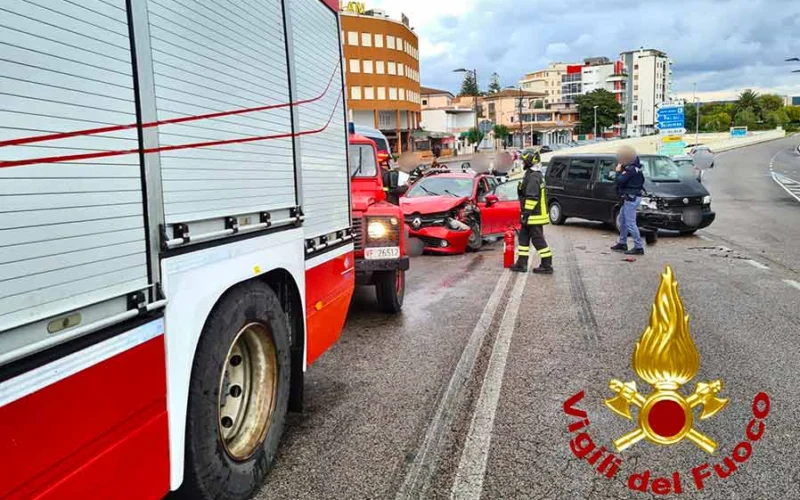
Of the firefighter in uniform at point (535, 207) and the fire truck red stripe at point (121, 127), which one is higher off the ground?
the fire truck red stripe at point (121, 127)

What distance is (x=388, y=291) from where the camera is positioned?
7.43 meters

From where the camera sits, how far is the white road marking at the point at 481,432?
332 centimetres

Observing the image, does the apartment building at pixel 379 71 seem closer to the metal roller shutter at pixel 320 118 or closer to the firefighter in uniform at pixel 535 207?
the firefighter in uniform at pixel 535 207

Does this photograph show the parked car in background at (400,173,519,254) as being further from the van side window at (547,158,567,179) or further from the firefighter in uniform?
the van side window at (547,158,567,179)

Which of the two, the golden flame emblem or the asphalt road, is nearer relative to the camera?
the golden flame emblem

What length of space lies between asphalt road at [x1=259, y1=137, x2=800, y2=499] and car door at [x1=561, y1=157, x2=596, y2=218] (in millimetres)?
6259

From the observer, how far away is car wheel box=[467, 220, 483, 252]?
13281 mm

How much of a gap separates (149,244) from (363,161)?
244 inches

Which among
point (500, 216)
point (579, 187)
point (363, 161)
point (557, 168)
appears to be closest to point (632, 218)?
point (500, 216)

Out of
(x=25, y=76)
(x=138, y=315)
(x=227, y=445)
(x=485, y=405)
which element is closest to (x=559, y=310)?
(x=485, y=405)

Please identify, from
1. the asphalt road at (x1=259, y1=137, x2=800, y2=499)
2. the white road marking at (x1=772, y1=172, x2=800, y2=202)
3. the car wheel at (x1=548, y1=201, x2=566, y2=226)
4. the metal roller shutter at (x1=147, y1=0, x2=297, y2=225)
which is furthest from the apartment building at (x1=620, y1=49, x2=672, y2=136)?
the metal roller shutter at (x1=147, y1=0, x2=297, y2=225)

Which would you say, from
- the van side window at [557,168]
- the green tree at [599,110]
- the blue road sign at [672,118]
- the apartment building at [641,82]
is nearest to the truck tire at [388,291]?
the van side window at [557,168]

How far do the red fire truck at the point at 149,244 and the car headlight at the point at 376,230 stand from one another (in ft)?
9.17

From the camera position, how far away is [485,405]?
448 centimetres
